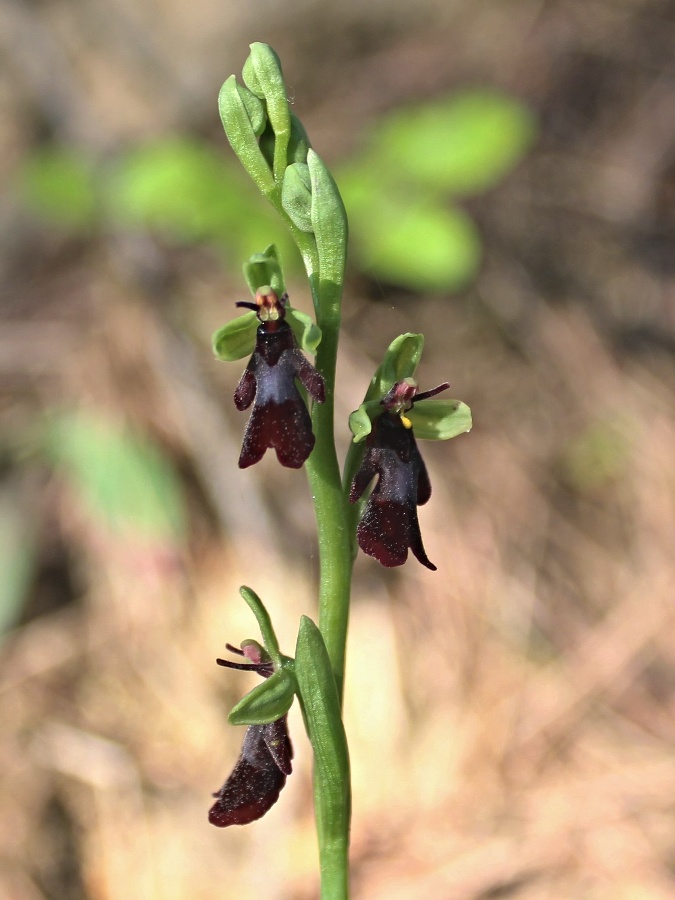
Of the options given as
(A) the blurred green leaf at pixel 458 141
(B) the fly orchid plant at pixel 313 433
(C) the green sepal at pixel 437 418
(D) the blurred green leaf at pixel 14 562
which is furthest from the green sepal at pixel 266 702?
(A) the blurred green leaf at pixel 458 141

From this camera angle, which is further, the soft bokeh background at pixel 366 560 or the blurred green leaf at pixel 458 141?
the blurred green leaf at pixel 458 141

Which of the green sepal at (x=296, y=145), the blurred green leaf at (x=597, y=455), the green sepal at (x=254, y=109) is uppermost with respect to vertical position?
the blurred green leaf at (x=597, y=455)

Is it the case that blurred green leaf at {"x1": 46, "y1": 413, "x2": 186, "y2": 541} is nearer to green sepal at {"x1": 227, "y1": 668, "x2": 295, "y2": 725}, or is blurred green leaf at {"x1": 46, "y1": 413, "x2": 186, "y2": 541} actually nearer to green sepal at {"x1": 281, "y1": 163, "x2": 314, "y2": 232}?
green sepal at {"x1": 227, "y1": 668, "x2": 295, "y2": 725}

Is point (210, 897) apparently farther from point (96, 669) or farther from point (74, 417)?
point (74, 417)

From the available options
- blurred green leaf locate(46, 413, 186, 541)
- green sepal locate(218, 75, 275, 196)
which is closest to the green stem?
green sepal locate(218, 75, 275, 196)

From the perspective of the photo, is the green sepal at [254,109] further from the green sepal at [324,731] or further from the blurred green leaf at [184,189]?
the blurred green leaf at [184,189]

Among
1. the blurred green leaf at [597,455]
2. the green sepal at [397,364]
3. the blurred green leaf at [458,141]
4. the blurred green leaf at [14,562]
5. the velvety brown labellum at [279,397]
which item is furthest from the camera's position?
the blurred green leaf at [597,455]

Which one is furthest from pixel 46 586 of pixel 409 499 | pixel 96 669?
pixel 409 499
